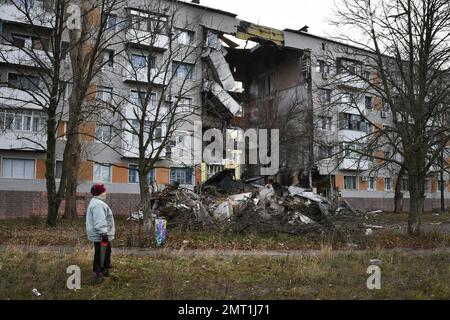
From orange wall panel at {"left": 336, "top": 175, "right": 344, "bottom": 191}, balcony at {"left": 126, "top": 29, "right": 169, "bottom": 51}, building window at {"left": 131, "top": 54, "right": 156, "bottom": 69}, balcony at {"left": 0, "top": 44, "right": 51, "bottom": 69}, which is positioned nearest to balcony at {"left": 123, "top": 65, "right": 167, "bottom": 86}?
building window at {"left": 131, "top": 54, "right": 156, "bottom": 69}

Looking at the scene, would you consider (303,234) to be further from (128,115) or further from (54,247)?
(128,115)

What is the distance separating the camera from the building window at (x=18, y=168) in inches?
1287

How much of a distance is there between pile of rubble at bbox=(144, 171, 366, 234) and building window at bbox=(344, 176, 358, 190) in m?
26.7

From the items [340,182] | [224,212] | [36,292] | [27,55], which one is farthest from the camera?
[340,182]

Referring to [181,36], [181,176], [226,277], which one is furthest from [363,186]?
[226,277]

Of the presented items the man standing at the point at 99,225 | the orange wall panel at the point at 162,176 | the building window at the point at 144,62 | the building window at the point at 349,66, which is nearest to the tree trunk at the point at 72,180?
the building window at the point at 144,62

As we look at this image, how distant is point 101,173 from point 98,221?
1139 inches

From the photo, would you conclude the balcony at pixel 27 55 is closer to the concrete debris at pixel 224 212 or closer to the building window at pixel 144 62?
the building window at pixel 144 62

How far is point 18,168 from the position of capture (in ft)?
108

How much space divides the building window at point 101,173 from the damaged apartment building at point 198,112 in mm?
74

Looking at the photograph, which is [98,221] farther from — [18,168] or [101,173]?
[101,173]

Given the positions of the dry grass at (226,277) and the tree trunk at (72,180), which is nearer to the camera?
the dry grass at (226,277)

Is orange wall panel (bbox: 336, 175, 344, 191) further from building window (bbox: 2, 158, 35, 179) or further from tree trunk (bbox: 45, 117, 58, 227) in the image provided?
tree trunk (bbox: 45, 117, 58, 227)

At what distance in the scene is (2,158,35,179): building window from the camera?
32688mm
